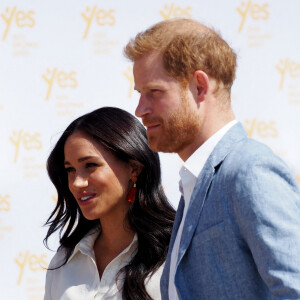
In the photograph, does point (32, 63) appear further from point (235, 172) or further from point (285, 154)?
point (235, 172)

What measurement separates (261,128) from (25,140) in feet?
4.34

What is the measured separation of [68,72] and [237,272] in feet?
8.77

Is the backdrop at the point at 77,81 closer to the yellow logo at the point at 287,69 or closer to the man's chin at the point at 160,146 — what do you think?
the yellow logo at the point at 287,69

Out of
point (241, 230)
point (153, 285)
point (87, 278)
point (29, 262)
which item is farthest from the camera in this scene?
point (29, 262)

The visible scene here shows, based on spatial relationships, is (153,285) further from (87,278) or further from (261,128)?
(261,128)

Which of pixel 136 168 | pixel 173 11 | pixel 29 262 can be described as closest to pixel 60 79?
pixel 173 11

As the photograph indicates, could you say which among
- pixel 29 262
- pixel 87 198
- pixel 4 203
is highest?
pixel 87 198

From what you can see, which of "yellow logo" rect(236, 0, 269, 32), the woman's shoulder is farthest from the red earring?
"yellow logo" rect(236, 0, 269, 32)

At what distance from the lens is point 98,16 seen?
3695 mm

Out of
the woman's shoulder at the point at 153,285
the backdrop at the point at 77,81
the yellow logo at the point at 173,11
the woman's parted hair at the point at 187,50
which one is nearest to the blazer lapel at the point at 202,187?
the woman's parted hair at the point at 187,50

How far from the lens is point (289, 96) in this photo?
3.55m

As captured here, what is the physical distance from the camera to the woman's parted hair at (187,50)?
1281mm

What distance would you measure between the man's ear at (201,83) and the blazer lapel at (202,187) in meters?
0.10

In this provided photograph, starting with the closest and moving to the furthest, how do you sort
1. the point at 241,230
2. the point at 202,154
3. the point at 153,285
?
the point at 241,230, the point at 202,154, the point at 153,285
